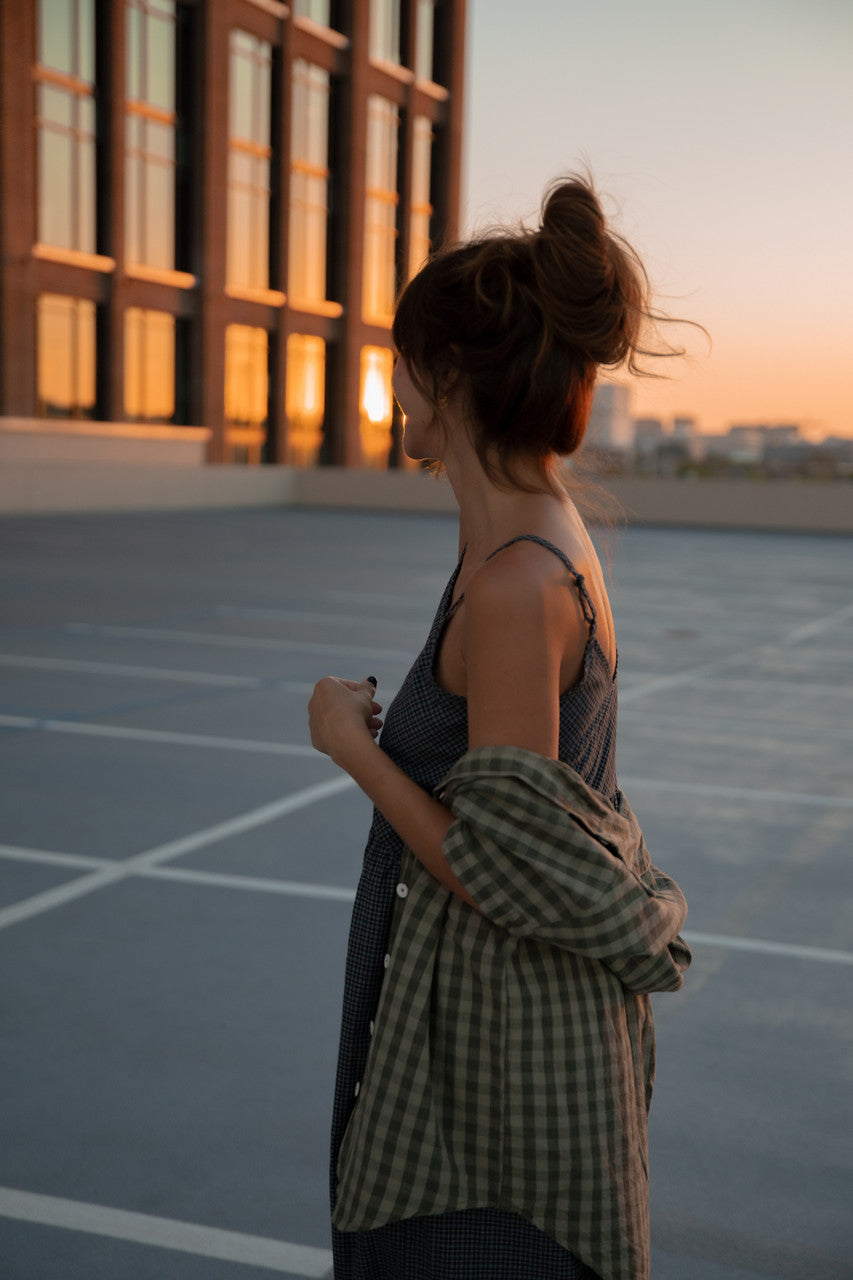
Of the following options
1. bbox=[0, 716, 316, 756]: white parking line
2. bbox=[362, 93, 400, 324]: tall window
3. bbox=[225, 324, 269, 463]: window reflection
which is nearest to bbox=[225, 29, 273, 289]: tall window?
bbox=[225, 324, 269, 463]: window reflection

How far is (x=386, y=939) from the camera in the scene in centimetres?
185

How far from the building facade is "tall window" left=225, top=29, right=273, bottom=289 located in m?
0.08

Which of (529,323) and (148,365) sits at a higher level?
(148,365)

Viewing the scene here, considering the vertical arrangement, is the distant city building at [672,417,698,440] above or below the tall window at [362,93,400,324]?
below

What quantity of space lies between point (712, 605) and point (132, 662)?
7.90m

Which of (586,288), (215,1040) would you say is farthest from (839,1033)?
(586,288)

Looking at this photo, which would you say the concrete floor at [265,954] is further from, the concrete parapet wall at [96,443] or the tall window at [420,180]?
the tall window at [420,180]

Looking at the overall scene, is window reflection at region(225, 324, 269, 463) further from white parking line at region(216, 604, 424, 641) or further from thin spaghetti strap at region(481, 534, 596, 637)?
thin spaghetti strap at region(481, 534, 596, 637)

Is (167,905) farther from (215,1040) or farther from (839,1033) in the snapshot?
(839,1033)

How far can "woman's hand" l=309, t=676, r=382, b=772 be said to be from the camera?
1826mm

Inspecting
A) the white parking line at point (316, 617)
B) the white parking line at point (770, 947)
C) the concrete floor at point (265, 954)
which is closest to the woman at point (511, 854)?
the concrete floor at point (265, 954)

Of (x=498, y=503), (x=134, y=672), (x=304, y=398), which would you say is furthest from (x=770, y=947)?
(x=304, y=398)

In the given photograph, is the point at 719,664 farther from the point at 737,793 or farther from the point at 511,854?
the point at 511,854

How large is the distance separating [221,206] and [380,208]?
1005 centimetres
